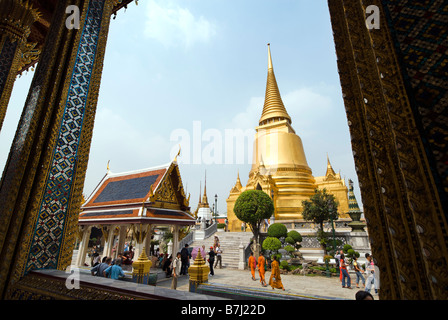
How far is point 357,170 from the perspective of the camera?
1.29 m

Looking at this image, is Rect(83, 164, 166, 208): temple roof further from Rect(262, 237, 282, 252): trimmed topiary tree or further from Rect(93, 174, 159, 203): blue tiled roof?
Rect(262, 237, 282, 252): trimmed topiary tree

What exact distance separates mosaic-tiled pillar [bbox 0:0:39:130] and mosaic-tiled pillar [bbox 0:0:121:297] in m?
2.26

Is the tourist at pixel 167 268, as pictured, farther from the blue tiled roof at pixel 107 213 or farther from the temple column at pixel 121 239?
the blue tiled roof at pixel 107 213

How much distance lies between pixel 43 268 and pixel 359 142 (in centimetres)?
319

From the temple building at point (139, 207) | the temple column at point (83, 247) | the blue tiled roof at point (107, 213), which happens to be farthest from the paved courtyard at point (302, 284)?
the temple column at point (83, 247)

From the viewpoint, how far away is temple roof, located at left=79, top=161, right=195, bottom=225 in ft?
25.7

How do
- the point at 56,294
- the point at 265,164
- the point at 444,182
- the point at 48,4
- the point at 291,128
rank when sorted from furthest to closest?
the point at 291,128 → the point at 265,164 → the point at 48,4 → the point at 56,294 → the point at 444,182

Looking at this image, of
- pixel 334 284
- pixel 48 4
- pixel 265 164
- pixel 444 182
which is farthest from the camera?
pixel 265 164

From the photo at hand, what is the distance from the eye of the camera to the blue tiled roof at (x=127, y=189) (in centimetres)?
880

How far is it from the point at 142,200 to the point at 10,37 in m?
5.49

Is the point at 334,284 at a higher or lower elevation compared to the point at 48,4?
lower

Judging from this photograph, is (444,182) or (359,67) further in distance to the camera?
(359,67)
